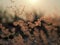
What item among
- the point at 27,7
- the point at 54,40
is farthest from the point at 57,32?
the point at 27,7

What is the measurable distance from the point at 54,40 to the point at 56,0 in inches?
19.0

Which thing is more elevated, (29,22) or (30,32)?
(29,22)

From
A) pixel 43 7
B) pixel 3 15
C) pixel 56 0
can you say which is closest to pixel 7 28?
pixel 3 15

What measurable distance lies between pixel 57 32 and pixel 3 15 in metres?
0.67

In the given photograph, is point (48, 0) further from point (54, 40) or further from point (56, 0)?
point (54, 40)

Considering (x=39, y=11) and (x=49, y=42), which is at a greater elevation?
(x=39, y=11)

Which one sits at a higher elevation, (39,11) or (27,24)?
(39,11)

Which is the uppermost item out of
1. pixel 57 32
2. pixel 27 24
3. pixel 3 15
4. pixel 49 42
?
pixel 3 15

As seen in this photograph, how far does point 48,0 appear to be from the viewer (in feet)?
5.82

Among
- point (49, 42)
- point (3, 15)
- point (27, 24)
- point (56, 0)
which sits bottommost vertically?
point (49, 42)

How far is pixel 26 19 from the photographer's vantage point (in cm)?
174

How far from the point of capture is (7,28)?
5.57 ft

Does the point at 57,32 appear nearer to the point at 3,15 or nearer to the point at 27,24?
the point at 27,24

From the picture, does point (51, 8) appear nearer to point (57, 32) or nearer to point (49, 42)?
point (57, 32)
